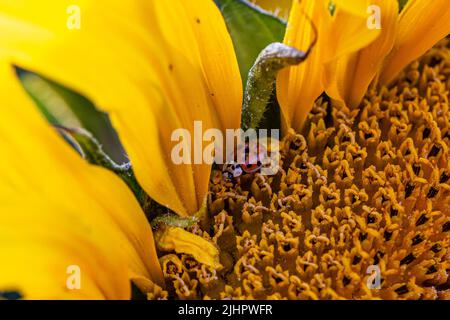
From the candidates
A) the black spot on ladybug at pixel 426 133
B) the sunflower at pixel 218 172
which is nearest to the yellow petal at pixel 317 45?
the sunflower at pixel 218 172

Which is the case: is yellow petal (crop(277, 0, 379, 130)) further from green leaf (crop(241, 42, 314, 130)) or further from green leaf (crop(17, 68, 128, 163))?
green leaf (crop(17, 68, 128, 163))

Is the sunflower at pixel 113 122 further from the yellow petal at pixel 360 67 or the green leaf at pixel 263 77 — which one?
the yellow petal at pixel 360 67

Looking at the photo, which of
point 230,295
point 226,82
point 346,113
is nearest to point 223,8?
point 226,82

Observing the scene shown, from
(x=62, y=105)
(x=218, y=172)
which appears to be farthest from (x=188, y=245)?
(x=62, y=105)

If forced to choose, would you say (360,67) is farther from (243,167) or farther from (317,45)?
(243,167)

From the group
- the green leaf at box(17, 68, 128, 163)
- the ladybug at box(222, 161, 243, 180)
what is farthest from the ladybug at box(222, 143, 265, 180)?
the green leaf at box(17, 68, 128, 163)

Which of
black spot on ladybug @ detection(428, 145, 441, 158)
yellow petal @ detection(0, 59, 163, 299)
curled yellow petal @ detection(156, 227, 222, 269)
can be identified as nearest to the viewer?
yellow petal @ detection(0, 59, 163, 299)
